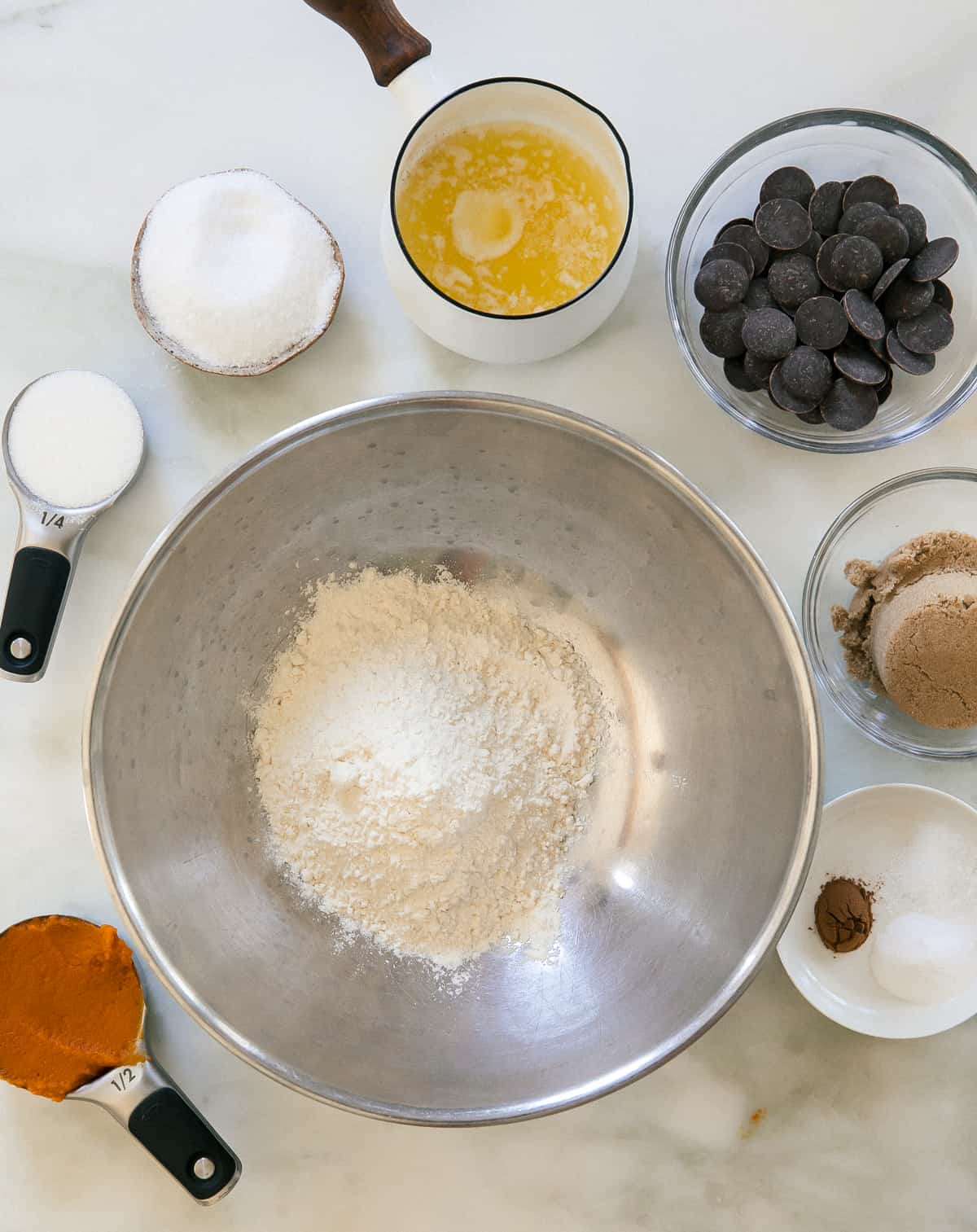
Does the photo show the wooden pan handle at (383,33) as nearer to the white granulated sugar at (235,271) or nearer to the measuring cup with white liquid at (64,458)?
the white granulated sugar at (235,271)

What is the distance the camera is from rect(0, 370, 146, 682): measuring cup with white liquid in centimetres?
105

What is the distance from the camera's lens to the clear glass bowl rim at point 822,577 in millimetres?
1034

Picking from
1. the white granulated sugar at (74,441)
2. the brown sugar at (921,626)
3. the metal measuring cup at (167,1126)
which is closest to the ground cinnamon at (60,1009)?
the metal measuring cup at (167,1126)

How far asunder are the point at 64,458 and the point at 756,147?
84cm

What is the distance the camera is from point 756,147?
3.46 feet

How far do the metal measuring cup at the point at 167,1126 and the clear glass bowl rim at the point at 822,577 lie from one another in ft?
2.72

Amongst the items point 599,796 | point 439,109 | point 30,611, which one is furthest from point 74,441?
point 599,796

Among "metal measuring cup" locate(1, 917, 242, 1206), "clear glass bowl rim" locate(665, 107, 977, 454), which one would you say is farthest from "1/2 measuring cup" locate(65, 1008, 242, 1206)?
"clear glass bowl rim" locate(665, 107, 977, 454)

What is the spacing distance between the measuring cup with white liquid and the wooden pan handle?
44 centimetres

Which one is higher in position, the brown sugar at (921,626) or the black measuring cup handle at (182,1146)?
the brown sugar at (921,626)

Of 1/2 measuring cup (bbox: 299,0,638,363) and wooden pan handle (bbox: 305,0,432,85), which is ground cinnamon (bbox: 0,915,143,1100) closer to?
1/2 measuring cup (bbox: 299,0,638,363)

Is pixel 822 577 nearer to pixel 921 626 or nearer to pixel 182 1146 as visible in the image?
pixel 921 626

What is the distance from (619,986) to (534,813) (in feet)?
0.67

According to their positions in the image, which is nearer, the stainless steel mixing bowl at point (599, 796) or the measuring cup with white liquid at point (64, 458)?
the stainless steel mixing bowl at point (599, 796)
